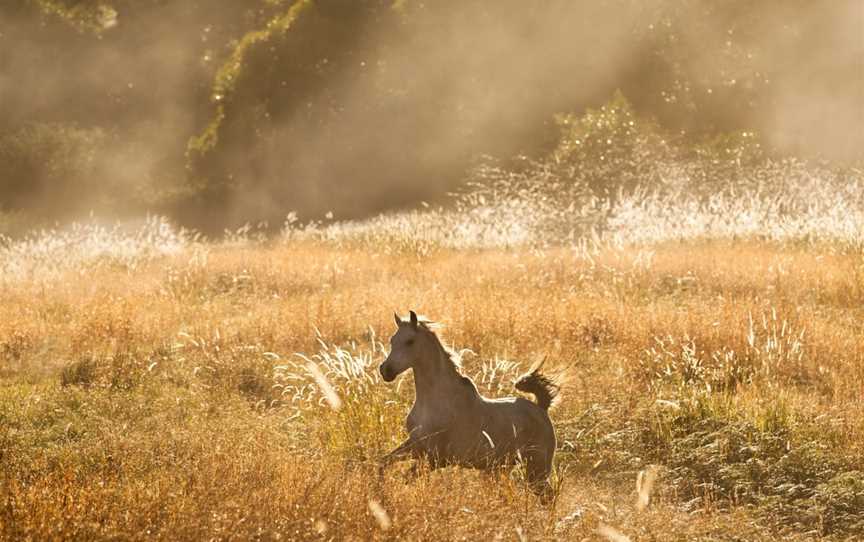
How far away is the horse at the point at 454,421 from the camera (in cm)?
668

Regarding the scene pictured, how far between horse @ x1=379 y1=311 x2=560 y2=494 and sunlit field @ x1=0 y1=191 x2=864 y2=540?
7.8 inches

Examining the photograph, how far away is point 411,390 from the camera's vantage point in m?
10.2

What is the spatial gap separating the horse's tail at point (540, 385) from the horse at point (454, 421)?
22 centimetres

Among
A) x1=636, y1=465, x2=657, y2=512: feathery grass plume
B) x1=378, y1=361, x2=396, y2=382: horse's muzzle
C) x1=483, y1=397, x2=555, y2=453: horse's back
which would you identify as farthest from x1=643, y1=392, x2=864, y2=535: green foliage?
x1=378, y1=361, x2=396, y2=382: horse's muzzle

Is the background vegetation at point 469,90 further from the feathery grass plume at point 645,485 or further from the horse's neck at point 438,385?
the horse's neck at point 438,385

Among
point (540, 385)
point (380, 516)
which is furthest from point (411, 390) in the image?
point (380, 516)

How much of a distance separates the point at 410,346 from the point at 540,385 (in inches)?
44.5

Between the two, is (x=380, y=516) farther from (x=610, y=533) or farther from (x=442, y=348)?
(x=442, y=348)

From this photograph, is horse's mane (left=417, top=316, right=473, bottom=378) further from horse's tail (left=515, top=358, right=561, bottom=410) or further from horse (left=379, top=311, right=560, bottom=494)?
horse's tail (left=515, top=358, right=561, bottom=410)

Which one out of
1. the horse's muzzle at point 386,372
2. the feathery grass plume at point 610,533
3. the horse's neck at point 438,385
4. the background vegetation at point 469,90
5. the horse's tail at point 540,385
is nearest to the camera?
the feathery grass plume at point 610,533

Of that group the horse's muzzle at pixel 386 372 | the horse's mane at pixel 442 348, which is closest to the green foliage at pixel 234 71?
the horse's mane at pixel 442 348

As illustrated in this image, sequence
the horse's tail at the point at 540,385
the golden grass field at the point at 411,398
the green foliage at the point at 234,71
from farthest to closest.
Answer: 1. the green foliage at the point at 234,71
2. the horse's tail at the point at 540,385
3. the golden grass field at the point at 411,398

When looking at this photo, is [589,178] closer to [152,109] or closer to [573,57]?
[573,57]

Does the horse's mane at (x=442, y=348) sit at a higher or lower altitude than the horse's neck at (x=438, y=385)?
higher
